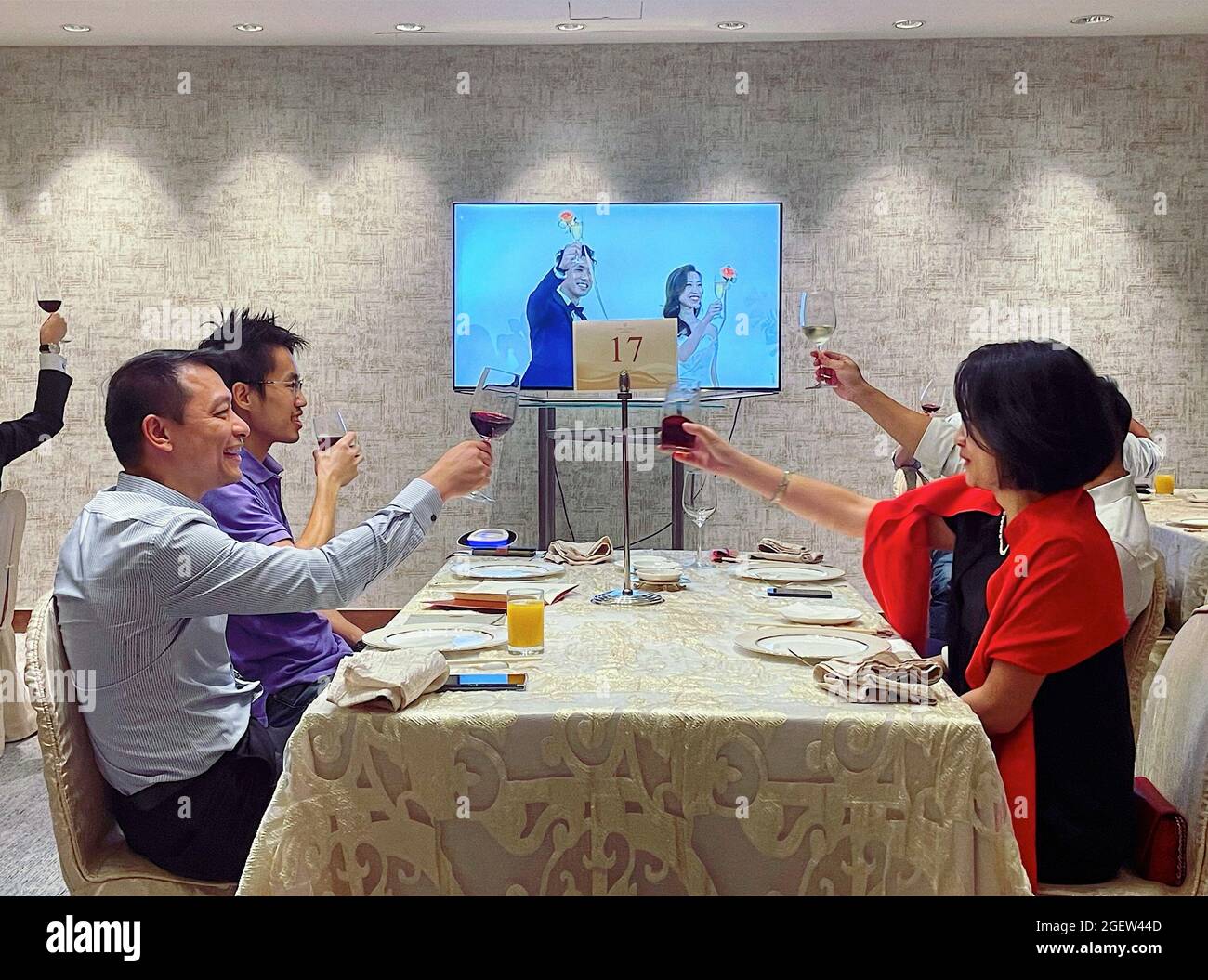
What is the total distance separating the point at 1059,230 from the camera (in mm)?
5023

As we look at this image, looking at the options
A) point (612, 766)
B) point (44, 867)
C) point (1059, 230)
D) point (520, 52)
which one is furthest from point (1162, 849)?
point (520, 52)

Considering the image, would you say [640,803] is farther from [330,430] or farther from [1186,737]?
[330,430]

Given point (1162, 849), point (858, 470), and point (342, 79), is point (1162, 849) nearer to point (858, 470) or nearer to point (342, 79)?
point (858, 470)

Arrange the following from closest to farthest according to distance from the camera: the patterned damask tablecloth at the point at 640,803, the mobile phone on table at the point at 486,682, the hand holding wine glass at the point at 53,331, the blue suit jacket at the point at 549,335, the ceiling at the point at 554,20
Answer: the patterned damask tablecloth at the point at 640,803 → the mobile phone on table at the point at 486,682 → the hand holding wine glass at the point at 53,331 → the ceiling at the point at 554,20 → the blue suit jacket at the point at 549,335

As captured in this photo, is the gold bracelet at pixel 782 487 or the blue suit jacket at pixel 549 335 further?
the blue suit jacket at pixel 549 335

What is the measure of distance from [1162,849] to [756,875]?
2.07 feet

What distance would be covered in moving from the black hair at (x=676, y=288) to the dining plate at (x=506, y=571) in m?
2.59

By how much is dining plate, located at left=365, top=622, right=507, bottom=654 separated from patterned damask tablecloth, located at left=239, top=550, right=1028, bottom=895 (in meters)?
0.30

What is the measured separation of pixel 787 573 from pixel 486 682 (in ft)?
3.66

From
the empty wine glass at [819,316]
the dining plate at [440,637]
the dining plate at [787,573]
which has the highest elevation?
the empty wine glass at [819,316]

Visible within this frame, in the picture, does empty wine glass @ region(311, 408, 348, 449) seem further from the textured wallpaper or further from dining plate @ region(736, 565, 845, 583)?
the textured wallpaper

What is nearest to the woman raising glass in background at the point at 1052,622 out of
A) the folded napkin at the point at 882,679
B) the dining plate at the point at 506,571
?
the folded napkin at the point at 882,679

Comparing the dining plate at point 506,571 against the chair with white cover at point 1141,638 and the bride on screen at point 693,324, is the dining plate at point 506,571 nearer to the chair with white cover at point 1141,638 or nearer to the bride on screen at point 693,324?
the chair with white cover at point 1141,638

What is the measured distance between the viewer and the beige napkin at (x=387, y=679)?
4.76ft
